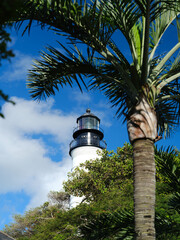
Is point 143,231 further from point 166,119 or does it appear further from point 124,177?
point 124,177

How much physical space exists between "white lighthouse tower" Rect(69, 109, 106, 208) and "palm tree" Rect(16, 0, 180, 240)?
19617 millimetres

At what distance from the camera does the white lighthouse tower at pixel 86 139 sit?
84.2 ft

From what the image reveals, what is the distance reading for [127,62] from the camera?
5512 mm

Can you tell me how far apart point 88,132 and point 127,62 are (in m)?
20.7

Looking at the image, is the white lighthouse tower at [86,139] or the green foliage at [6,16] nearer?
the green foliage at [6,16]

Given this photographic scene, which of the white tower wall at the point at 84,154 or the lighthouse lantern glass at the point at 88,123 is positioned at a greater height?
the lighthouse lantern glass at the point at 88,123

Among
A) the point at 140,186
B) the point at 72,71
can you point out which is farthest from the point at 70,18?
the point at 140,186

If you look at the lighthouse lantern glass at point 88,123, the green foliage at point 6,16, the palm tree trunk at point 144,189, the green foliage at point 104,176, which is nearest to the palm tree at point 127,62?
the palm tree trunk at point 144,189

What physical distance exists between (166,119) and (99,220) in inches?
133

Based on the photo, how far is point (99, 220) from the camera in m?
4.76

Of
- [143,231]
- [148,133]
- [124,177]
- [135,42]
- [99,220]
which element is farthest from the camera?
[124,177]

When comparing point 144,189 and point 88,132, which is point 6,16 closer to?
point 144,189

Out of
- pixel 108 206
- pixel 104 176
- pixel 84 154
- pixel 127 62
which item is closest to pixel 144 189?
pixel 127 62

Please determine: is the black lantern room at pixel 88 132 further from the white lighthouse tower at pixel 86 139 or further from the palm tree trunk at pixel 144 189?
the palm tree trunk at pixel 144 189
